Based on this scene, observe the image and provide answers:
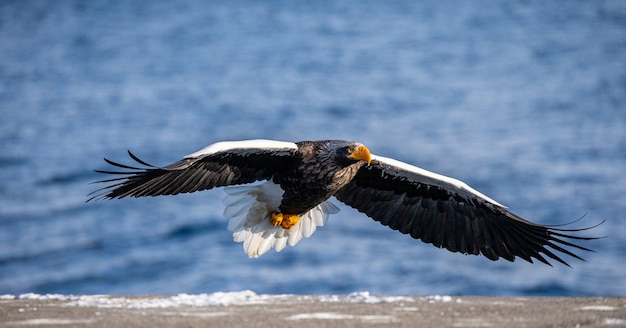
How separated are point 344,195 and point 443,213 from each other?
1.79 ft

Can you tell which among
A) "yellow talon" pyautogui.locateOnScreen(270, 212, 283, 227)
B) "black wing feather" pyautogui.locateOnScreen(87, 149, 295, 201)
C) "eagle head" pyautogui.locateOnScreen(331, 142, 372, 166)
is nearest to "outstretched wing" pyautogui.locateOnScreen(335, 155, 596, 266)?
→ "eagle head" pyautogui.locateOnScreen(331, 142, 372, 166)

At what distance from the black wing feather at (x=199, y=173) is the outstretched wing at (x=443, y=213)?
0.52 m

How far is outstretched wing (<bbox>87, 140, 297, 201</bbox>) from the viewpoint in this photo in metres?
4.82

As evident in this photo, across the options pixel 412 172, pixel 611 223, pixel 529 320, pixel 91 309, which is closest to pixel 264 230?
pixel 412 172

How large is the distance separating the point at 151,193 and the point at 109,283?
6.42 meters

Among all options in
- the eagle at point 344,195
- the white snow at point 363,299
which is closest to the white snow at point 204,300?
the white snow at point 363,299

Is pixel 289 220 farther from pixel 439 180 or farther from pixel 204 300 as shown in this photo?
pixel 204 300

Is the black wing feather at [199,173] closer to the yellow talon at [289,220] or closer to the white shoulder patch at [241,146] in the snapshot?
the white shoulder patch at [241,146]

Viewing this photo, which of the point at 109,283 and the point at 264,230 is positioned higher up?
the point at 109,283

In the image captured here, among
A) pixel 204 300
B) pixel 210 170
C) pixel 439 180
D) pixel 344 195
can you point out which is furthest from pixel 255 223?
pixel 204 300

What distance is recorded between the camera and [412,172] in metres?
5.38

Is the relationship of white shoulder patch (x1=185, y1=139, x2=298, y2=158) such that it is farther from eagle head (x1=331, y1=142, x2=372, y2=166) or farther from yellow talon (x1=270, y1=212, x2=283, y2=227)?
A: yellow talon (x1=270, y1=212, x2=283, y2=227)

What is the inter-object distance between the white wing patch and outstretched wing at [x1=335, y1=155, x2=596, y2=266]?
36 centimetres

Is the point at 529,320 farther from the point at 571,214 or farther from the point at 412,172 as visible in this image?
the point at 571,214
